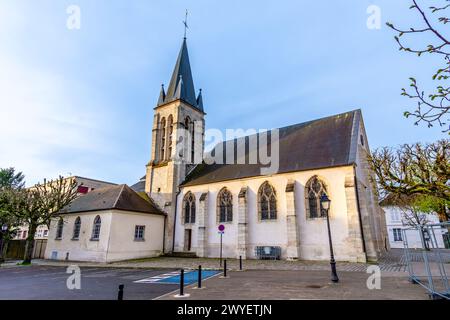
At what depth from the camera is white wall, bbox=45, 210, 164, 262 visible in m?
19.5

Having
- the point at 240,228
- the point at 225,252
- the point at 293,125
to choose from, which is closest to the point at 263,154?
the point at 293,125

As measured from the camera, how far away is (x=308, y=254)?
55.9ft

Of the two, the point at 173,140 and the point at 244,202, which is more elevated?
the point at 173,140

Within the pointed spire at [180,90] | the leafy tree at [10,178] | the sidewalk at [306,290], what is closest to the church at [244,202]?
the pointed spire at [180,90]

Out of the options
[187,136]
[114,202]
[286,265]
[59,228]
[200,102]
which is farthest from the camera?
[200,102]

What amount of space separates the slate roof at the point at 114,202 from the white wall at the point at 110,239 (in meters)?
0.41

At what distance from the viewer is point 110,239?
19281 mm

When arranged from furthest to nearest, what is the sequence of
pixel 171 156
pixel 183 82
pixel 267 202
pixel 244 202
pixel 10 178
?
pixel 10 178
pixel 183 82
pixel 171 156
pixel 244 202
pixel 267 202

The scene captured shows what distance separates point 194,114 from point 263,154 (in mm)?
10734

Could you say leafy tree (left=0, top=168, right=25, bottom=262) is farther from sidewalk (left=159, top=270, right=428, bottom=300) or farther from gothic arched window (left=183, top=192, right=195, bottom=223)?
sidewalk (left=159, top=270, right=428, bottom=300)

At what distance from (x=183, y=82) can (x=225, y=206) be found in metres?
16.1

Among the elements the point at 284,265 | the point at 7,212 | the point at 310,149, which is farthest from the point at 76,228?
the point at 310,149

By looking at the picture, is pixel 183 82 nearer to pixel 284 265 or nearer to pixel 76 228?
pixel 76 228

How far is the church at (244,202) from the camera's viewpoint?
16859 millimetres
